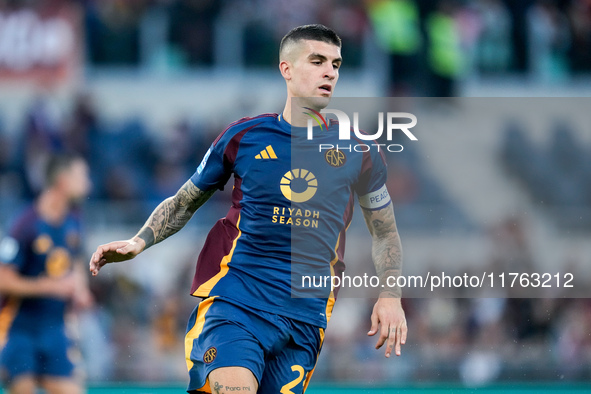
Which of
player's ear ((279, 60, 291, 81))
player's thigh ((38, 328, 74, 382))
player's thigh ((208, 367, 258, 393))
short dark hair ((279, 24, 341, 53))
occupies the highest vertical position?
short dark hair ((279, 24, 341, 53))

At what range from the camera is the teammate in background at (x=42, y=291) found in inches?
275

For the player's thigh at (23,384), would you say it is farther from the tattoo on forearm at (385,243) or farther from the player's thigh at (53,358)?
the tattoo on forearm at (385,243)

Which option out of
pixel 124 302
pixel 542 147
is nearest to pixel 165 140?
pixel 124 302

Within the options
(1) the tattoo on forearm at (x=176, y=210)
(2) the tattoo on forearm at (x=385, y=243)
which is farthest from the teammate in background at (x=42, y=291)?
(2) the tattoo on forearm at (x=385, y=243)

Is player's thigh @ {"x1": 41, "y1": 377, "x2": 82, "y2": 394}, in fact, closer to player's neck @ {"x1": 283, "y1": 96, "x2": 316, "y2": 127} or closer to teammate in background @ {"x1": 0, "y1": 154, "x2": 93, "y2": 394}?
teammate in background @ {"x1": 0, "y1": 154, "x2": 93, "y2": 394}

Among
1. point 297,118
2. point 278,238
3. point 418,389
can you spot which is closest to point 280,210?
point 278,238

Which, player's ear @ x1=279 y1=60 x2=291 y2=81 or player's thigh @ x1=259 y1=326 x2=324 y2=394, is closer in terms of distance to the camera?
player's thigh @ x1=259 y1=326 x2=324 y2=394

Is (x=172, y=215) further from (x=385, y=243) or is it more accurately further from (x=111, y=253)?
(x=385, y=243)

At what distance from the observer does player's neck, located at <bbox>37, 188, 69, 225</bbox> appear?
726cm

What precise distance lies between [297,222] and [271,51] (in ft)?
36.7

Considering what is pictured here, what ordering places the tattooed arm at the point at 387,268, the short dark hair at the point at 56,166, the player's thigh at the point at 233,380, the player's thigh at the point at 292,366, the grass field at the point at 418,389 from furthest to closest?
1. the grass field at the point at 418,389
2. the short dark hair at the point at 56,166
3. the tattooed arm at the point at 387,268
4. the player's thigh at the point at 292,366
5. the player's thigh at the point at 233,380

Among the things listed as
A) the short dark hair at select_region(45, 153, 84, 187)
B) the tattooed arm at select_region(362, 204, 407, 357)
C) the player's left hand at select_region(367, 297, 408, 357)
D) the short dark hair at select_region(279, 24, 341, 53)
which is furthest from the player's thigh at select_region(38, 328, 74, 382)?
the short dark hair at select_region(279, 24, 341, 53)

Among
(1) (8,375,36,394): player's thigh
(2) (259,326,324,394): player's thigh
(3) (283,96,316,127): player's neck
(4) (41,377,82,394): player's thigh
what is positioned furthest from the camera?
(4) (41,377,82,394): player's thigh

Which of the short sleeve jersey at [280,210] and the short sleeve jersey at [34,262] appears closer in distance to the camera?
the short sleeve jersey at [280,210]
